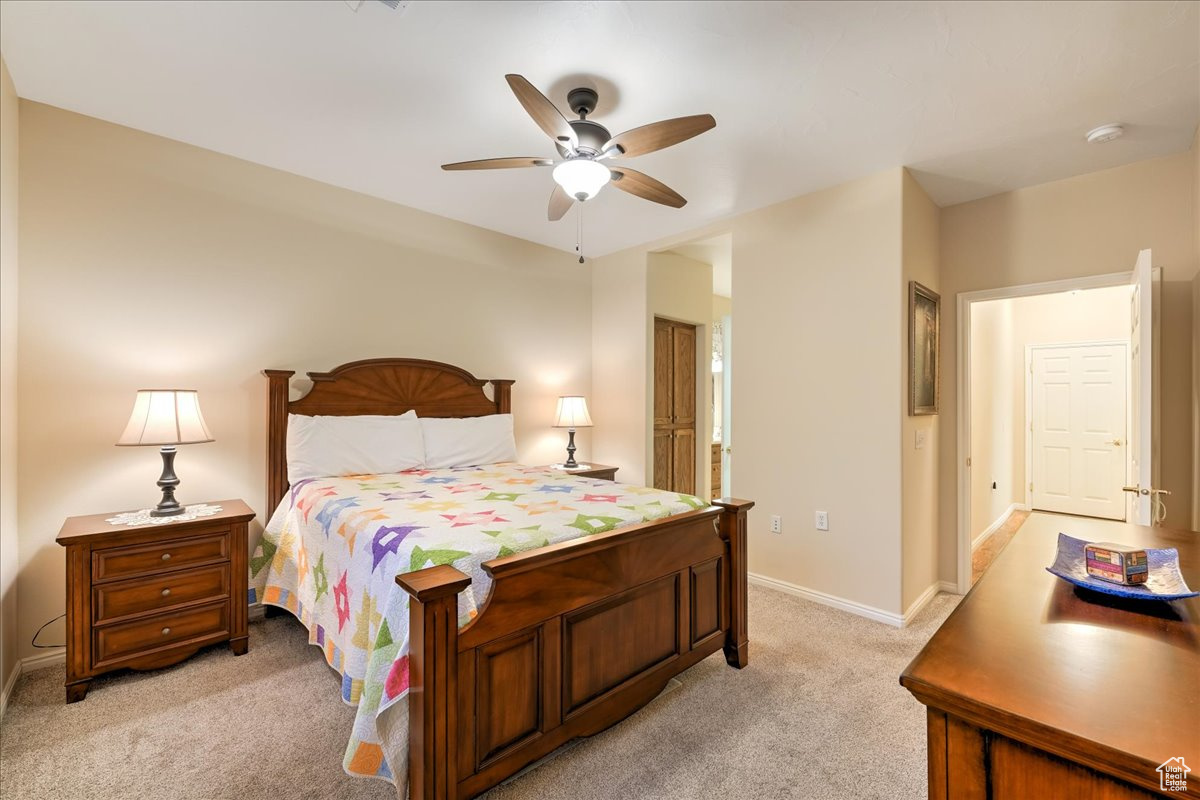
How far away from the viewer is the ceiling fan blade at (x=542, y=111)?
1711 mm

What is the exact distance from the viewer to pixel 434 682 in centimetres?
139

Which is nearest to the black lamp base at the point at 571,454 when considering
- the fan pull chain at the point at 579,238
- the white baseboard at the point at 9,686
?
the fan pull chain at the point at 579,238

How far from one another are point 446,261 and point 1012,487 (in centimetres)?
665

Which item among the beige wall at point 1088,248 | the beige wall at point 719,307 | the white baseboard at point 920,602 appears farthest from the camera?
the beige wall at point 719,307

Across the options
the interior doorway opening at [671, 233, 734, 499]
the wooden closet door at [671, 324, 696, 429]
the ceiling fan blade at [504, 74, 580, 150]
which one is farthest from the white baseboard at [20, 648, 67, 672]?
the interior doorway opening at [671, 233, 734, 499]

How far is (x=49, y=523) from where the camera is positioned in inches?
96.6

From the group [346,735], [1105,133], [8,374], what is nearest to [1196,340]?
[1105,133]

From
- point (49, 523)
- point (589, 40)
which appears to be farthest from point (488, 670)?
point (49, 523)

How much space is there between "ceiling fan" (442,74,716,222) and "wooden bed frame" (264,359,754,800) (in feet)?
4.86

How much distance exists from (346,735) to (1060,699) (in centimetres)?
218

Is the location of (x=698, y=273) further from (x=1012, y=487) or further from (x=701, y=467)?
(x=1012, y=487)

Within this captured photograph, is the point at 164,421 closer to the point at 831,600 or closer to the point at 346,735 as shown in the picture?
the point at 346,735

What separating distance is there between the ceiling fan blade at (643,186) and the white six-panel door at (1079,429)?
5.72m

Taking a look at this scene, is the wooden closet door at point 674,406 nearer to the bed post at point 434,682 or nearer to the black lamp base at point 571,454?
the black lamp base at point 571,454
